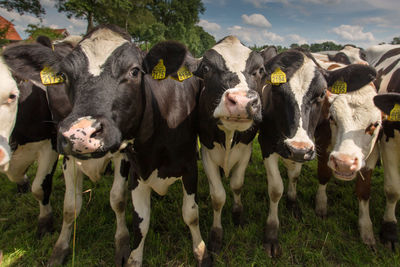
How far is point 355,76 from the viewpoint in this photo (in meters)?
2.76

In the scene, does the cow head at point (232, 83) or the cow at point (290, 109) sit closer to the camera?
the cow head at point (232, 83)

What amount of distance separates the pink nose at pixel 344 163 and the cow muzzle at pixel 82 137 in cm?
Answer: 211

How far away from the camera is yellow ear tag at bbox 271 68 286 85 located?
271cm

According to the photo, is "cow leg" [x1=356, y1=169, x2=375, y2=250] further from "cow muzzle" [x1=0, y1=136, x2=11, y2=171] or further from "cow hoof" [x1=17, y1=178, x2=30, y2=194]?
"cow hoof" [x1=17, y1=178, x2=30, y2=194]

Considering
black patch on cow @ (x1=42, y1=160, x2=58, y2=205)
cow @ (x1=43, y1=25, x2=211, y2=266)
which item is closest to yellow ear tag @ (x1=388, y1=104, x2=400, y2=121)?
cow @ (x1=43, y1=25, x2=211, y2=266)

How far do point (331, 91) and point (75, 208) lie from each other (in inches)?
123

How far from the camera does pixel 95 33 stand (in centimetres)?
212

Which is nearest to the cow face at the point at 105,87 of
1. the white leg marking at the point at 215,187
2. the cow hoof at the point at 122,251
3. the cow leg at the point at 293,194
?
the white leg marking at the point at 215,187

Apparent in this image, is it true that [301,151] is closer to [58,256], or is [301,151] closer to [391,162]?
[391,162]

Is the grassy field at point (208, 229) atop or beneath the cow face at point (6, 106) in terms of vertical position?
beneath

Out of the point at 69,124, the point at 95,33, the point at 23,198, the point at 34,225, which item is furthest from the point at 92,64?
the point at 23,198

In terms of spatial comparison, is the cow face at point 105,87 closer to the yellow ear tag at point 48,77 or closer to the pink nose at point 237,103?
the yellow ear tag at point 48,77

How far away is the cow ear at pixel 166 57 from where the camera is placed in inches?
88.5

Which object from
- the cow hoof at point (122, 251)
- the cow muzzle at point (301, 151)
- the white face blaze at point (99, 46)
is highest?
the white face blaze at point (99, 46)
